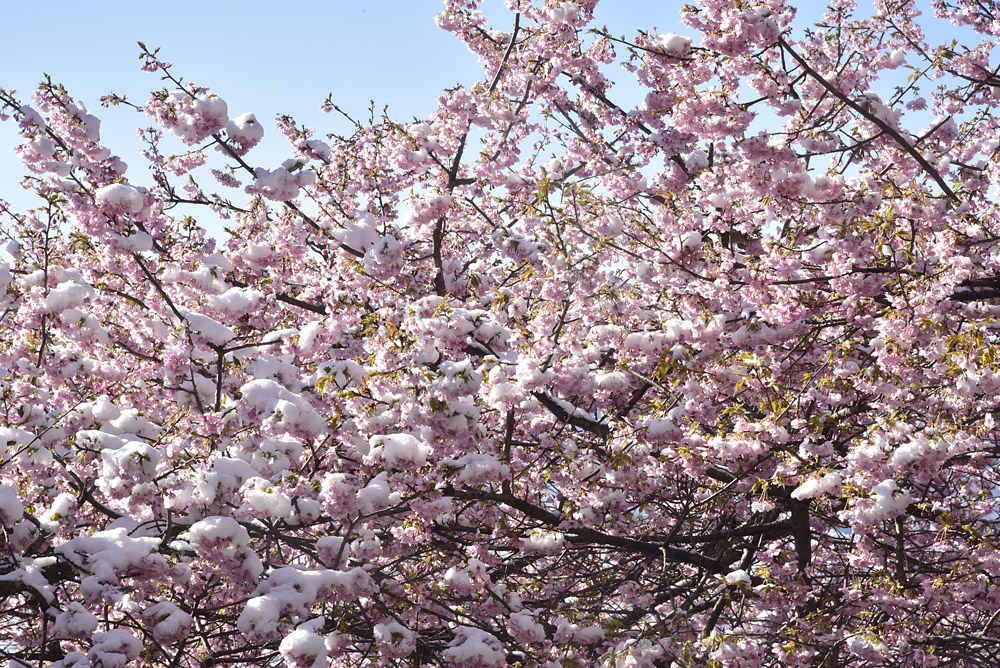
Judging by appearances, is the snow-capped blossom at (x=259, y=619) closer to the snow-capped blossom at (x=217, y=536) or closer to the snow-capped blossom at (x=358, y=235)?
the snow-capped blossom at (x=217, y=536)

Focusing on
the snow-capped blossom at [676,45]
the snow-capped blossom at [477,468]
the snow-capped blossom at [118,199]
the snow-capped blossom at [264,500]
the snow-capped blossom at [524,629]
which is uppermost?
the snow-capped blossom at [676,45]

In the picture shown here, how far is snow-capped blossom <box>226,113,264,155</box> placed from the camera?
6.28 m

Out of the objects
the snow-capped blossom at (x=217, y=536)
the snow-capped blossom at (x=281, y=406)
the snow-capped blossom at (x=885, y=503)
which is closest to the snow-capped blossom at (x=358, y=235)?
the snow-capped blossom at (x=281, y=406)


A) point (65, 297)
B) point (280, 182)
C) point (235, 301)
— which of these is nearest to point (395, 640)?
point (235, 301)

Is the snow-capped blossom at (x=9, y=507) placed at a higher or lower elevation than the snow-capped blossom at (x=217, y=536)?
higher

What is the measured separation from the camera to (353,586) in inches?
188

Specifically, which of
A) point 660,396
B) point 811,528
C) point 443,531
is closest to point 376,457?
point 443,531

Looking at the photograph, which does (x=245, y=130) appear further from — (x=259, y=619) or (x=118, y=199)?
(x=259, y=619)

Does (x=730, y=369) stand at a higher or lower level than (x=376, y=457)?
higher

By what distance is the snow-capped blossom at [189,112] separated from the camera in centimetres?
604

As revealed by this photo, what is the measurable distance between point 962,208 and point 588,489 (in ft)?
11.2

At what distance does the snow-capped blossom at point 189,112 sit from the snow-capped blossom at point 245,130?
0.11 meters

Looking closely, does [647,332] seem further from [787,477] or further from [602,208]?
[602,208]

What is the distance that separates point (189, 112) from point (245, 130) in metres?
0.44
